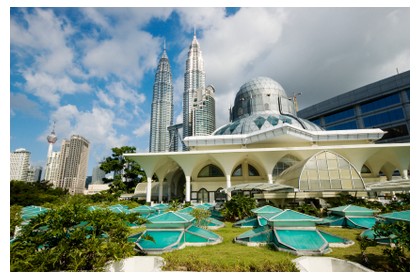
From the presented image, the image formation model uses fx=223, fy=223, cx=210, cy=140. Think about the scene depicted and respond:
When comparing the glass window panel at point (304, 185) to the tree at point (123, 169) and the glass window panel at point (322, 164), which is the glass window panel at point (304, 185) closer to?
the glass window panel at point (322, 164)

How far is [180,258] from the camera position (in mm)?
5555

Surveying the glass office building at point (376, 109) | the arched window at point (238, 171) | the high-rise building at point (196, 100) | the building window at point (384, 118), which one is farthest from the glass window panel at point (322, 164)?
the high-rise building at point (196, 100)

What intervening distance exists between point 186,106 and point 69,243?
8051 centimetres

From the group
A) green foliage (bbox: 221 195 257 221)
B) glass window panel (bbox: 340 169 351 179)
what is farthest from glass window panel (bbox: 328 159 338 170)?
green foliage (bbox: 221 195 257 221)

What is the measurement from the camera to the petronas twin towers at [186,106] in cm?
7050

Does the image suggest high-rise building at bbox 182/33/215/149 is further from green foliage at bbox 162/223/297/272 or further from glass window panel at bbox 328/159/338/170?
green foliage at bbox 162/223/297/272

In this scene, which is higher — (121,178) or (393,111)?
(393,111)

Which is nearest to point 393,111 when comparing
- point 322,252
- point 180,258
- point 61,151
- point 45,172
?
point 322,252

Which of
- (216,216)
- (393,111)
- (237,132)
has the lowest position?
(216,216)

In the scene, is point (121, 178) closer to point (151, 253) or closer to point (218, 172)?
point (218, 172)

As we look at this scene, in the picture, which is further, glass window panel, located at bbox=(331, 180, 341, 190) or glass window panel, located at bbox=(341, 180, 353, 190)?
glass window panel, located at bbox=(331, 180, 341, 190)

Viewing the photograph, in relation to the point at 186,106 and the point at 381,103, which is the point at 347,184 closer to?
the point at 381,103

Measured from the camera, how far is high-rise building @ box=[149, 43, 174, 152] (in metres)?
92.1
